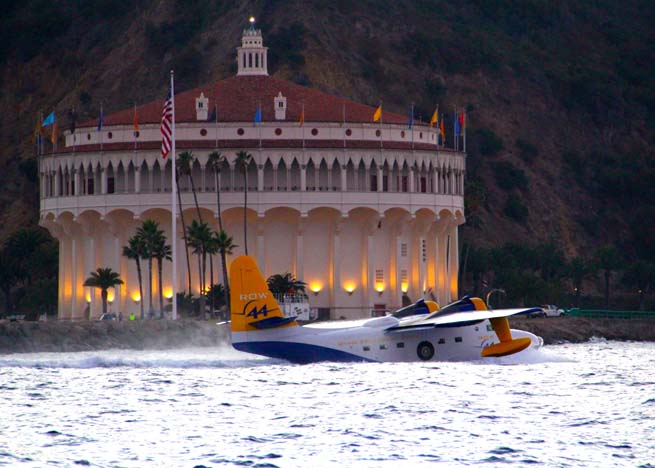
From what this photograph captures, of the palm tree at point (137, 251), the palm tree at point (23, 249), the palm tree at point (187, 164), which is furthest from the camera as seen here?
the palm tree at point (23, 249)

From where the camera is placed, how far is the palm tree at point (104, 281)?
130m

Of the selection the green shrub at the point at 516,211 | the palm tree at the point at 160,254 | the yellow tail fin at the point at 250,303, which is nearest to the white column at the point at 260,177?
the palm tree at the point at 160,254

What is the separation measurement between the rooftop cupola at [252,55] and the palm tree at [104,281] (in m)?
25.0

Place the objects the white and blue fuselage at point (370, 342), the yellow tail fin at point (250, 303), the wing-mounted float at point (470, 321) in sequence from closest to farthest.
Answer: the yellow tail fin at point (250, 303) < the white and blue fuselage at point (370, 342) < the wing-mounted float at point (470, 321)

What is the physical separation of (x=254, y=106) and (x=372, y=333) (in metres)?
56.6

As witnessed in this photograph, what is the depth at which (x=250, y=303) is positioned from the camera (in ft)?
263

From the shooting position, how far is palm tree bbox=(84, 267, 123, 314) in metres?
130

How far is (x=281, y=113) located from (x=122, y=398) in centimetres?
6599

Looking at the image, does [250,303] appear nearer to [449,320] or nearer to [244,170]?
[449,320]

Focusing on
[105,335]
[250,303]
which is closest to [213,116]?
[105,335]

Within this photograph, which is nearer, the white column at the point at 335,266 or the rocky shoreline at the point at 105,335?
the rocky shoreline at the point at 105,335

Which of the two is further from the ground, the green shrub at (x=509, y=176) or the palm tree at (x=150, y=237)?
the green shrub at (x=509, y=176)

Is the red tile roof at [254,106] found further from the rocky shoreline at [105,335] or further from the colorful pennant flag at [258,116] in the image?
the rocky shoreline at [105,335]

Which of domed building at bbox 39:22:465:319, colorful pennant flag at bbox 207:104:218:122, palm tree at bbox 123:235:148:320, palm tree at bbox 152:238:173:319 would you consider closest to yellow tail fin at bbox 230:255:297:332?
palm tree at bbox 152:238:173:319
